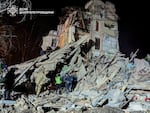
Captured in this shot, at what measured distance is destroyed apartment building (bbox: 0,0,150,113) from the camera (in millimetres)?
16392

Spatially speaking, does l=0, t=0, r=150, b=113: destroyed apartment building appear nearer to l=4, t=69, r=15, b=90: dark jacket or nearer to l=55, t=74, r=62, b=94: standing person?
l=55, t=74, r=62, b=94: standing person

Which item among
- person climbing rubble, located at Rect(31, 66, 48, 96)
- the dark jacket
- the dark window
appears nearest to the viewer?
the dark jacket

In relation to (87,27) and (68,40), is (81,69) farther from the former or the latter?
(87,27)

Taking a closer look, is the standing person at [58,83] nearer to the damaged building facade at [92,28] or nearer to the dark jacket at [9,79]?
the dark jacket at [9,79]

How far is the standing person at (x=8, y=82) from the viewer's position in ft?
57.1

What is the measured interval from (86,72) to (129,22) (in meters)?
10.5

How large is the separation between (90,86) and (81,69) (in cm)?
257

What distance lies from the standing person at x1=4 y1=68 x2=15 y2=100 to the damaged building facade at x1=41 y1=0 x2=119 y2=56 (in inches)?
366

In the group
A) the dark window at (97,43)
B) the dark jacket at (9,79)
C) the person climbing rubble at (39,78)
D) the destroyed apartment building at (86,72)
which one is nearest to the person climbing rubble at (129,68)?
the destroyed apartment building at (86,72)

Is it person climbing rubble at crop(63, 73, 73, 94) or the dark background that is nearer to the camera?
person climbing rubble at crop(63, 73, 73, 94)

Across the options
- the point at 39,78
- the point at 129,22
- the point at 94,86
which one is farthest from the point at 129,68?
the point at 129,22

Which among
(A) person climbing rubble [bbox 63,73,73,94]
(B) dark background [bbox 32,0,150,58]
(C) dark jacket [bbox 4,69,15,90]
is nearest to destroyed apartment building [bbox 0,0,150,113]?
(A) person climbing rubble [bbox 63,73,73,94]

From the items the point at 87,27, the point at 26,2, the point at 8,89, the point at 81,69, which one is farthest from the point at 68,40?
the point at 8,89

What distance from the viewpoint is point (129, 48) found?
104 ft
